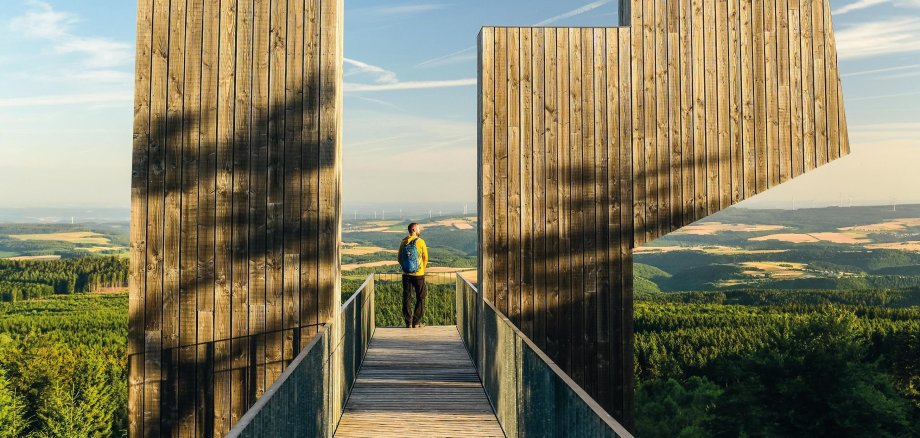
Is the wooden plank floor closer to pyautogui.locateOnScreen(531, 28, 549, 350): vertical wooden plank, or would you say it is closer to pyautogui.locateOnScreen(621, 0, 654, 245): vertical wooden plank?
pyautogui.locateOnScreen(531, 28, 549, 350): vertical wooden plank

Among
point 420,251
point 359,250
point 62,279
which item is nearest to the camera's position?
point 420,251

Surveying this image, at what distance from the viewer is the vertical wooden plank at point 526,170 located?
836 cm

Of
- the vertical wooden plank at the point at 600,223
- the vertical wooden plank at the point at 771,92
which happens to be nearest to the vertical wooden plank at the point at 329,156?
the vertical wooden plank at the point at 600,223

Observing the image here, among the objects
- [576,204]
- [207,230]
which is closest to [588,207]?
[576,204]

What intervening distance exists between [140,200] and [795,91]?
734 centimetres

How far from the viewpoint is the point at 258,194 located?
7.47 meters

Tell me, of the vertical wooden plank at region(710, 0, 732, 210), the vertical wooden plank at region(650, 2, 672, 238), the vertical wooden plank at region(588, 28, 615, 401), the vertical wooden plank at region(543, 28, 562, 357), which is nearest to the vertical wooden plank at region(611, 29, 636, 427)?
the vertical wooden plank at region(588, 28, 615, 401)

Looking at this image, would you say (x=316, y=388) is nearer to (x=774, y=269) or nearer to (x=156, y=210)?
(x=156, y=210)

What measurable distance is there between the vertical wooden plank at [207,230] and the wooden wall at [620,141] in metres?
2.89

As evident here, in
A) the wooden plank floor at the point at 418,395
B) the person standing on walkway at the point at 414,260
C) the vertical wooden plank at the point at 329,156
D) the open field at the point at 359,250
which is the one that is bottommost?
the open field at the point at 359,250

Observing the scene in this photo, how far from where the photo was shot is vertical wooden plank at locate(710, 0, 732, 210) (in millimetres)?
8516

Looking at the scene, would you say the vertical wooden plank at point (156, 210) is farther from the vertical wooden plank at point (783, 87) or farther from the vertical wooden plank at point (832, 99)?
the vertical wooden plank at point (832, 99)

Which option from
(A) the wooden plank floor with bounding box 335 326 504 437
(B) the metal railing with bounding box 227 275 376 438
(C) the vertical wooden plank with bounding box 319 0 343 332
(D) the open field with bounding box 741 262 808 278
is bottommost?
(D) the open field with bounding box 741 262 808 278

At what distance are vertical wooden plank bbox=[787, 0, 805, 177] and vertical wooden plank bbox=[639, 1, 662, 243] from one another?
1600mm
